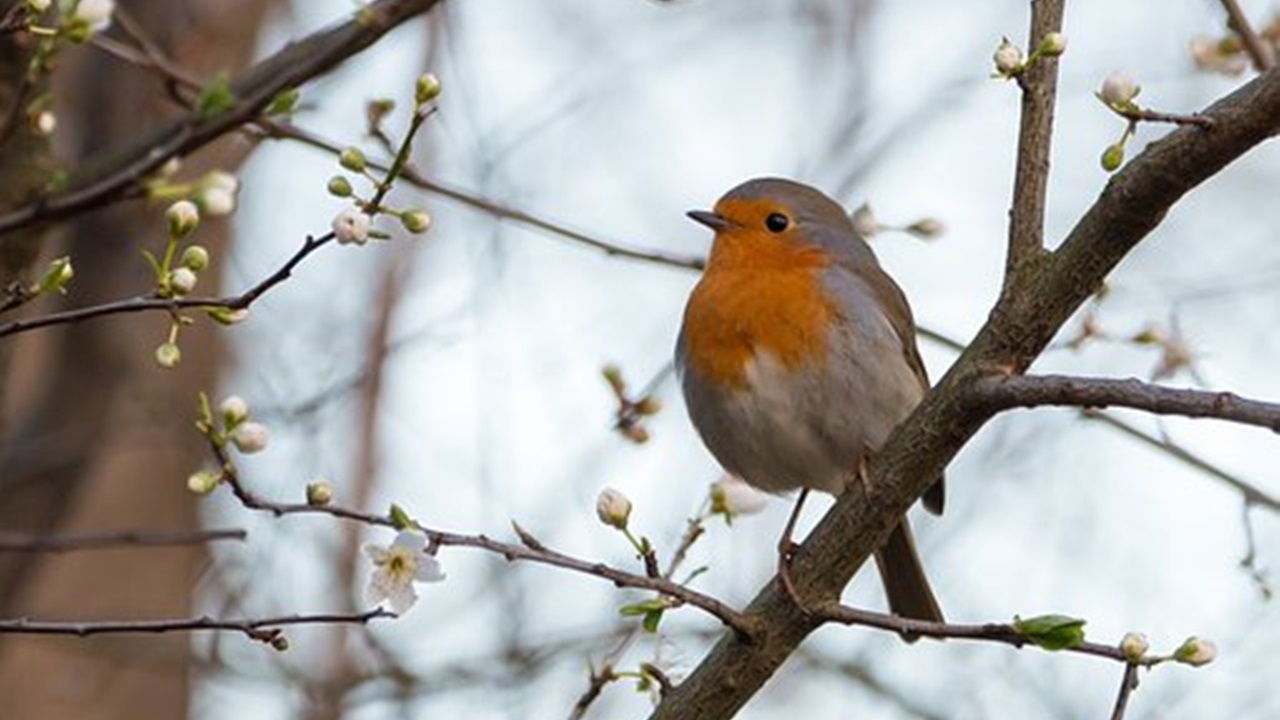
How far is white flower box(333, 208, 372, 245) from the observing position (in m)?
2.42

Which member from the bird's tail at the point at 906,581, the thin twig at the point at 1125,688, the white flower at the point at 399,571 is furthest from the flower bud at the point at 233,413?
the bird's tail at the point at 906,581

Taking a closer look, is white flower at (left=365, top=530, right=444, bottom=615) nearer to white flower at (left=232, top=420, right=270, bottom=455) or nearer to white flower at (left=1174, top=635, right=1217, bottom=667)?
white flower at (left=232, top=420, right=270, bottom=455)

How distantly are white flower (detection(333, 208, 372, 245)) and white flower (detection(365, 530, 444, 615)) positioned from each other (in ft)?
1.39

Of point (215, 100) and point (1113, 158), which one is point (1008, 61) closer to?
point (1113, 158)

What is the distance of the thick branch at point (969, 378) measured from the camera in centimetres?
238

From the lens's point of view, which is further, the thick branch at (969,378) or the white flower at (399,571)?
the white flower at (399,571)

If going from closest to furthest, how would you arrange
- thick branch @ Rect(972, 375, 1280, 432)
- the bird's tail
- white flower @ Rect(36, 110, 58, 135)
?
thick branch @ Rect(972, 375, 1280, 432), white flower @ Rect(36, 110, 58, 135), the bird's tail

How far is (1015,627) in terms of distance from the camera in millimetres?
2527

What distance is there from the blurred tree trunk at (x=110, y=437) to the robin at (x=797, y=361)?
48.7 inches

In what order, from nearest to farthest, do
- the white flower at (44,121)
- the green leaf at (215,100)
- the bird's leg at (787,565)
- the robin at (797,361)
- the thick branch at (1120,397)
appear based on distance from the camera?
1. the thick branch at (1120,397)
2. the bird's leg at (787,565)
3. the green leaf at (215,100)
4. the white flower at (44,121)
5. the robin at (797,361)

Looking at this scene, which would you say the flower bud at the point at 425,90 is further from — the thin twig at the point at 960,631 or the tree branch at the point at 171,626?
the thin twig at the point at 960,631

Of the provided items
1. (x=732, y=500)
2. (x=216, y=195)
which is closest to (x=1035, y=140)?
(x=732, y=500)

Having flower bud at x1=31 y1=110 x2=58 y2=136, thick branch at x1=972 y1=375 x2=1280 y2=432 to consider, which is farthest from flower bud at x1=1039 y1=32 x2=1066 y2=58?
flower bud at x1=31 y1=110 x2=58 y2=136

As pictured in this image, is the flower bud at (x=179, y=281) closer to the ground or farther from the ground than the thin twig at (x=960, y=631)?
closer to the ground
